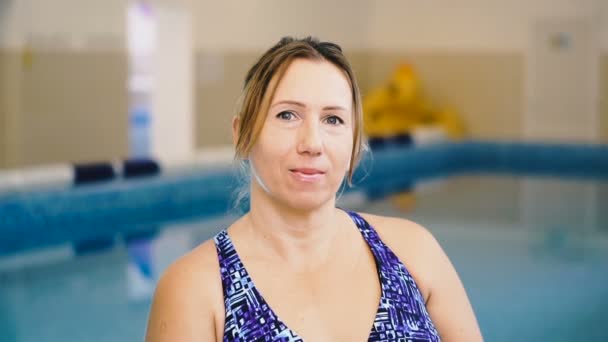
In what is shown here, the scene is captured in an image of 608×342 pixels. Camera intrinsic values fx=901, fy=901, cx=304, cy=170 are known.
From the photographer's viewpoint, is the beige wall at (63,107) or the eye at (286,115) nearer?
the eye at (286,115)

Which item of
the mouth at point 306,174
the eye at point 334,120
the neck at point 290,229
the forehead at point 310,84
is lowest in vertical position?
the neck at point 290,229

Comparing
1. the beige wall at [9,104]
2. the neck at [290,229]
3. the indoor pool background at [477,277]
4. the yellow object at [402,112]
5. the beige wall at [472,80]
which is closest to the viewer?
the neck at [290,229]

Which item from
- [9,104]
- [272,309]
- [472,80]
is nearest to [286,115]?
[272,309]

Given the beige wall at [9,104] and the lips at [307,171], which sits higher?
the lips at [307,171]

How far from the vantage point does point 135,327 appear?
3939mm

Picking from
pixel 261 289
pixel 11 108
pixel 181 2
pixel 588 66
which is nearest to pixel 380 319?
pixel 261 289

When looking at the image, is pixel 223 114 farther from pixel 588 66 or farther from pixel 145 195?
pixel 588 66

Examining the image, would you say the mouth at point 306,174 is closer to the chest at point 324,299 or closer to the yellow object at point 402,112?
the chest at point 324,299

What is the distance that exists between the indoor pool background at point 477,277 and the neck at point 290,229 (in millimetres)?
2471

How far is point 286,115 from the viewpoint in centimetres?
138

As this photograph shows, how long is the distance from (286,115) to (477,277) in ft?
12.4

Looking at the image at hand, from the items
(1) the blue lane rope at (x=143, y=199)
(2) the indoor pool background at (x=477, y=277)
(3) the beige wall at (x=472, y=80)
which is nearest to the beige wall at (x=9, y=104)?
(1) the blue lane rope at (x=143, y=199)

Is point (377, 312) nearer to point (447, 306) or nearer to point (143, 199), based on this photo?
point (447, 306)

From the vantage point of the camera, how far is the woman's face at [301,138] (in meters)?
1.36
